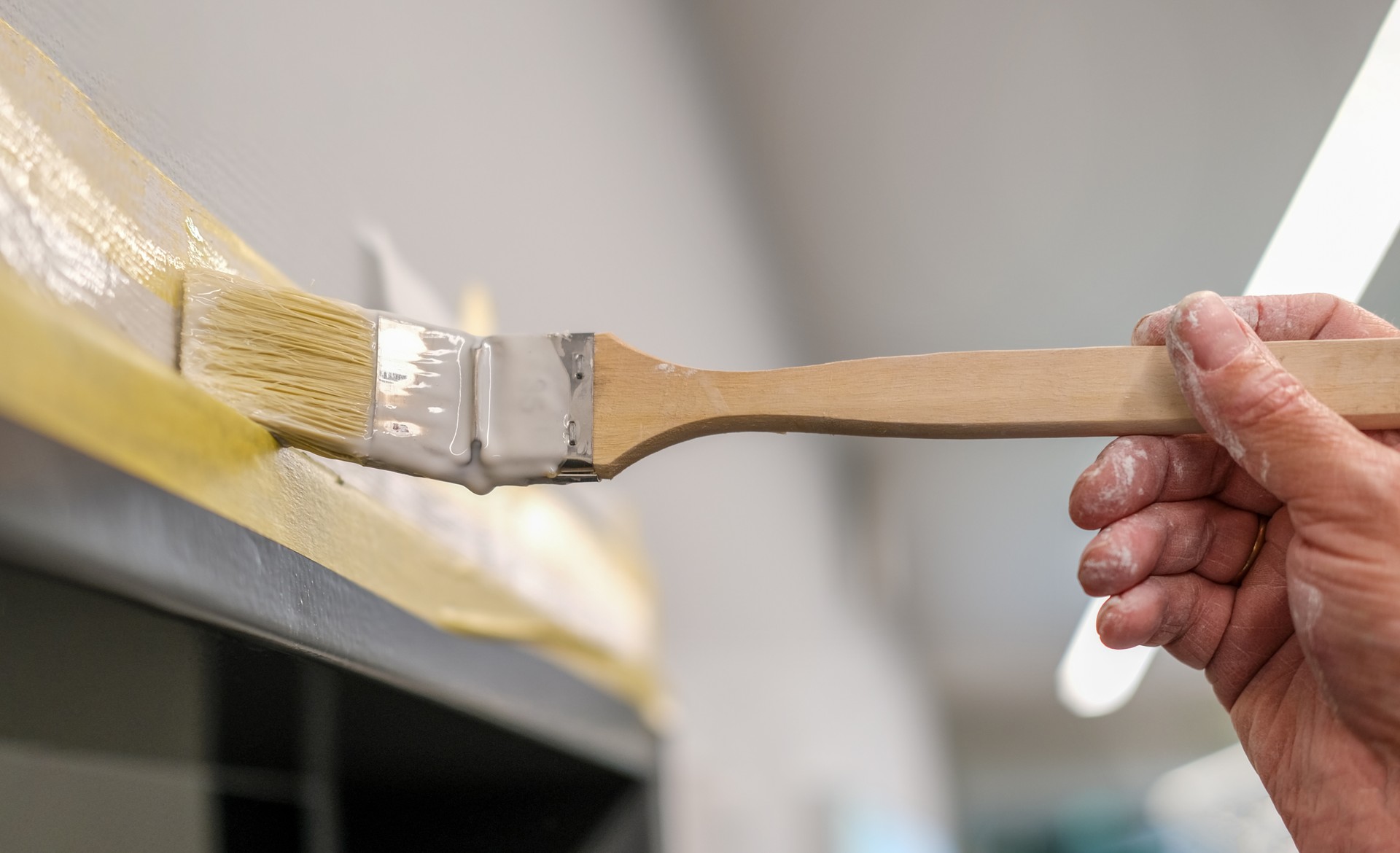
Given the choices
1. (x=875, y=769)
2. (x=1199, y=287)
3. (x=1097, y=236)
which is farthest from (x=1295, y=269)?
(x=875, y=769)

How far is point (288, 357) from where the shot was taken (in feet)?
1.69

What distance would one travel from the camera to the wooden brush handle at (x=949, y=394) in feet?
1.77

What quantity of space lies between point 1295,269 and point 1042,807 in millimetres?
3054

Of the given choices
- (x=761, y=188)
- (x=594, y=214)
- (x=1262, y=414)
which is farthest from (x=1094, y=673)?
(x=1262, y=414)

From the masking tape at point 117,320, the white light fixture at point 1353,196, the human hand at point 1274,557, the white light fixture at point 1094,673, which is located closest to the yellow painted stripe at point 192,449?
the masking tape at point 117,320

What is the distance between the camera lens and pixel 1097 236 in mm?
1337

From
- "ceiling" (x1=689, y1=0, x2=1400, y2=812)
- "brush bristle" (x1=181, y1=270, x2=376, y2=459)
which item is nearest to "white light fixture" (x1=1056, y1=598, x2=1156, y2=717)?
"ceiling" (x1=689, y1=0, x2=1400, y2=812)

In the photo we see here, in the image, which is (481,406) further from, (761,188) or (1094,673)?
(1094,673)

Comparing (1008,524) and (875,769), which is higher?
(1008,524)

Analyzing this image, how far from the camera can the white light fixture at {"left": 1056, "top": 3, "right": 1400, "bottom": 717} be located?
1.04 m

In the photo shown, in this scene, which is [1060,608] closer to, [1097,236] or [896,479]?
[896,479]

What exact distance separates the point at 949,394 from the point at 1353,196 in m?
0.83

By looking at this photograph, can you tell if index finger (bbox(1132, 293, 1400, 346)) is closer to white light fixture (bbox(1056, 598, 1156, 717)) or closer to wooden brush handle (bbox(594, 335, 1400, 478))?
wooden brush handle (bbox(594, 335, 1400, 478))

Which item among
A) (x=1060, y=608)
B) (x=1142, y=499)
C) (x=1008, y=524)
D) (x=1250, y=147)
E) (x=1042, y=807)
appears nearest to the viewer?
(x=1142, y=499)
